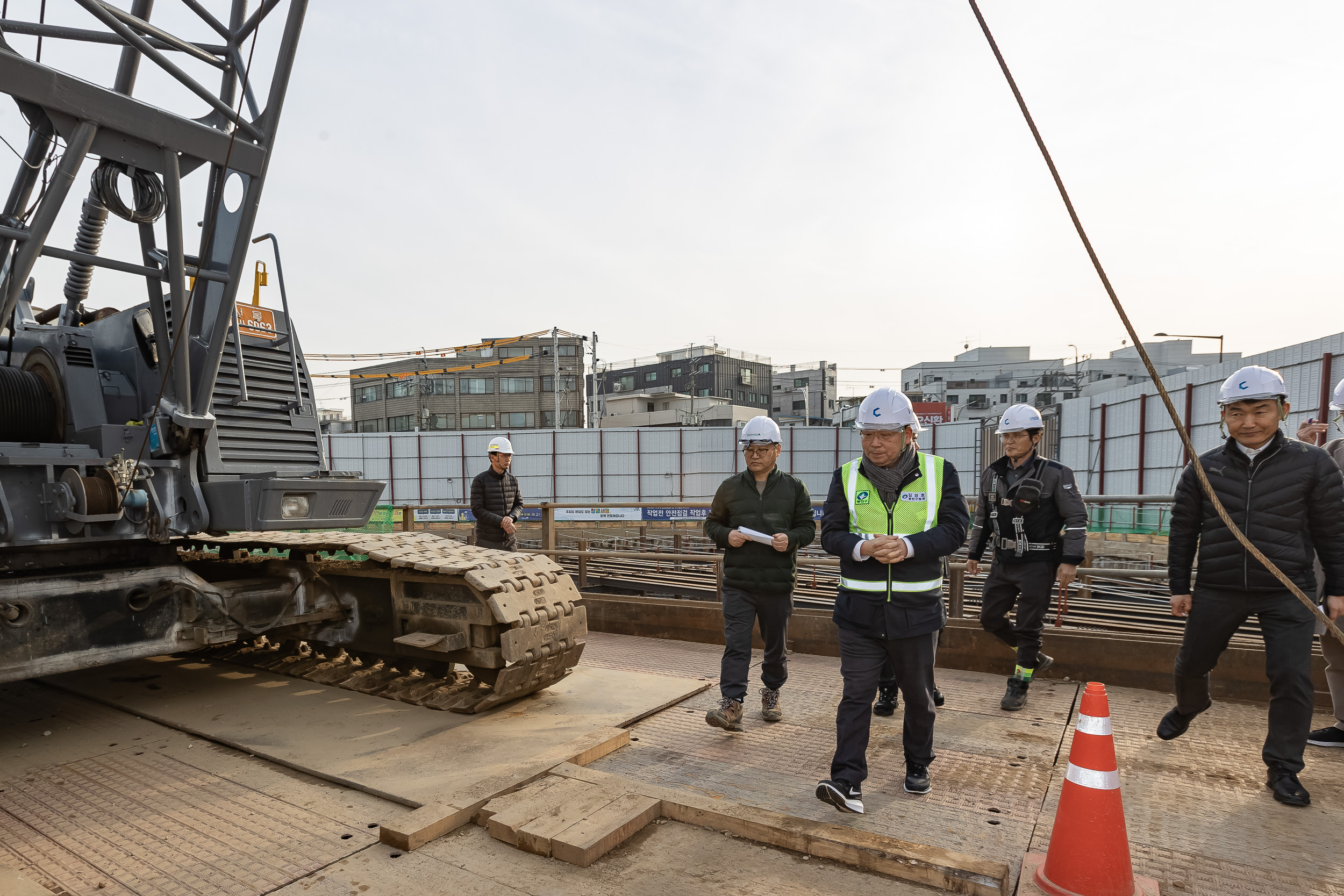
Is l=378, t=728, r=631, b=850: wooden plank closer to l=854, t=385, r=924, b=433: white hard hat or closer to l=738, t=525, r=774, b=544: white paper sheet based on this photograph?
l=738, t=525, r=774, b=544: white paper sheet

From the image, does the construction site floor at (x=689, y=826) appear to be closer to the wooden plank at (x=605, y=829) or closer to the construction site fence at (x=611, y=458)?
the wooden plank at (x=605, y=829)

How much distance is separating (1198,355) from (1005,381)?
15.8 meters

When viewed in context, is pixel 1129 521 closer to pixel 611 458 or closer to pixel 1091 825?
pixel 1091 825

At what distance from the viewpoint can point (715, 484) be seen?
34.6m

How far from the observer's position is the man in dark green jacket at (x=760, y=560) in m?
4.71

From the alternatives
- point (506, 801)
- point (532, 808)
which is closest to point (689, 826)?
point (532, 808)

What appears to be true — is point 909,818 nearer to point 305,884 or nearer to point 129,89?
point 305,884

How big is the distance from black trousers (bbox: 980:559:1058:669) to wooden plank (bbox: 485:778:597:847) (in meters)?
2.95

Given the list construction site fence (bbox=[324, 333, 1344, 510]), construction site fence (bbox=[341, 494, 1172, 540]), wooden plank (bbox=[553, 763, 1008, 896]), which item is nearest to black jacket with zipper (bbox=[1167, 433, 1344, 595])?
construction site fence (bbox=[341, 494, 1172, 540])

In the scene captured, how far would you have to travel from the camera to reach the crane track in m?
4.77

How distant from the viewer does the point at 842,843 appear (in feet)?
9.96

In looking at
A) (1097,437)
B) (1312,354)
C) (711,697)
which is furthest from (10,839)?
(1097,437)

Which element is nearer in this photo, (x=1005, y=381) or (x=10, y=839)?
(x=10, y=839)

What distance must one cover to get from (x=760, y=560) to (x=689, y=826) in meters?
1.73
